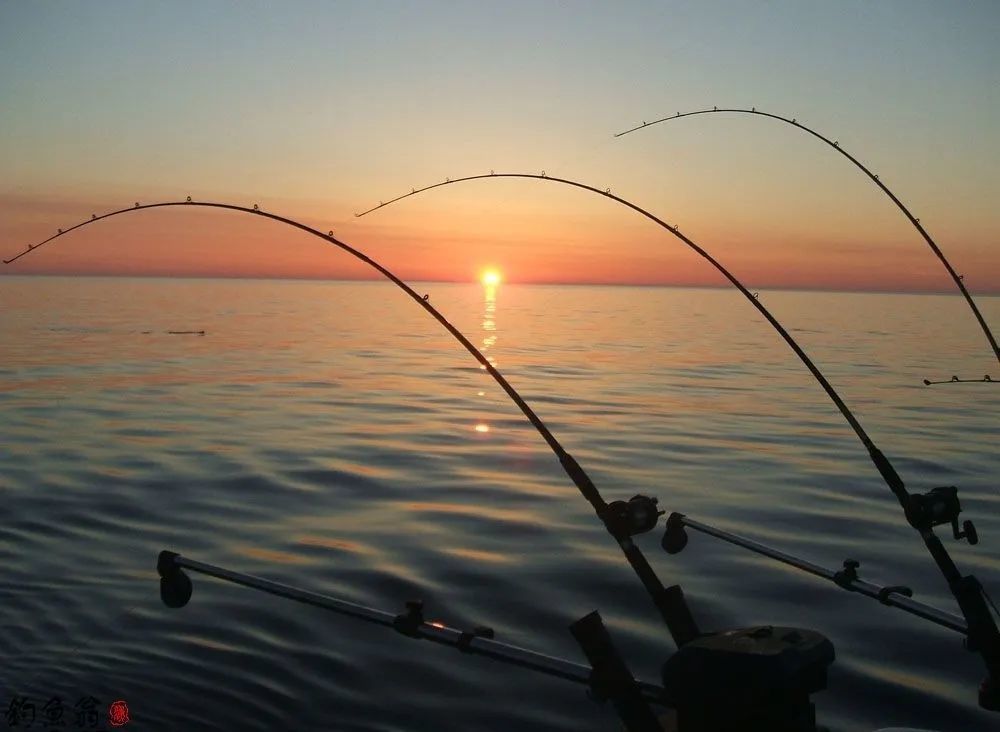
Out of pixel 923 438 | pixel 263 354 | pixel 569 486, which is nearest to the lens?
pixel 569 486

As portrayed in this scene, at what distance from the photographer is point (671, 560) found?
30.6 ft

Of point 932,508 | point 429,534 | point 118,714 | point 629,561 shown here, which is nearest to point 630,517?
point 629,561

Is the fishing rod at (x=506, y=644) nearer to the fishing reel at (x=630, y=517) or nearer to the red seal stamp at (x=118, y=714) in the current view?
the fishing reel at (x=630, y=517)

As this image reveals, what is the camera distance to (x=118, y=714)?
18.2 feet

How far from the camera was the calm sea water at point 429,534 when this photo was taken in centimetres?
610

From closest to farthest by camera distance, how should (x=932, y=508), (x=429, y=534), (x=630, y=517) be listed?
(x=630, y=517), (x=932, y=508), (x=429, y=534)

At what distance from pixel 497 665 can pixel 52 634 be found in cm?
325

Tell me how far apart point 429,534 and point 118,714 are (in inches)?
191

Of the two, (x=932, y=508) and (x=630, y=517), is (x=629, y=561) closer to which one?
(x=630, y=517)

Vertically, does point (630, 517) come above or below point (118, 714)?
above

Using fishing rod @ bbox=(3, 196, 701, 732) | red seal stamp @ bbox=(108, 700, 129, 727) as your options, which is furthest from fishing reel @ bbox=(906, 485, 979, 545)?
red seal stamp @ bbox=(108, 700, 129, 727)

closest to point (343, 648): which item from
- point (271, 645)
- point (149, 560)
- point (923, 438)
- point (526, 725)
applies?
point (271, 645)

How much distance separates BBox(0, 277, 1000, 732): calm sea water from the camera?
20.0 ft

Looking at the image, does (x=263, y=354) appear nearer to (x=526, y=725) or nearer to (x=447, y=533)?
(x=447, y=533)
